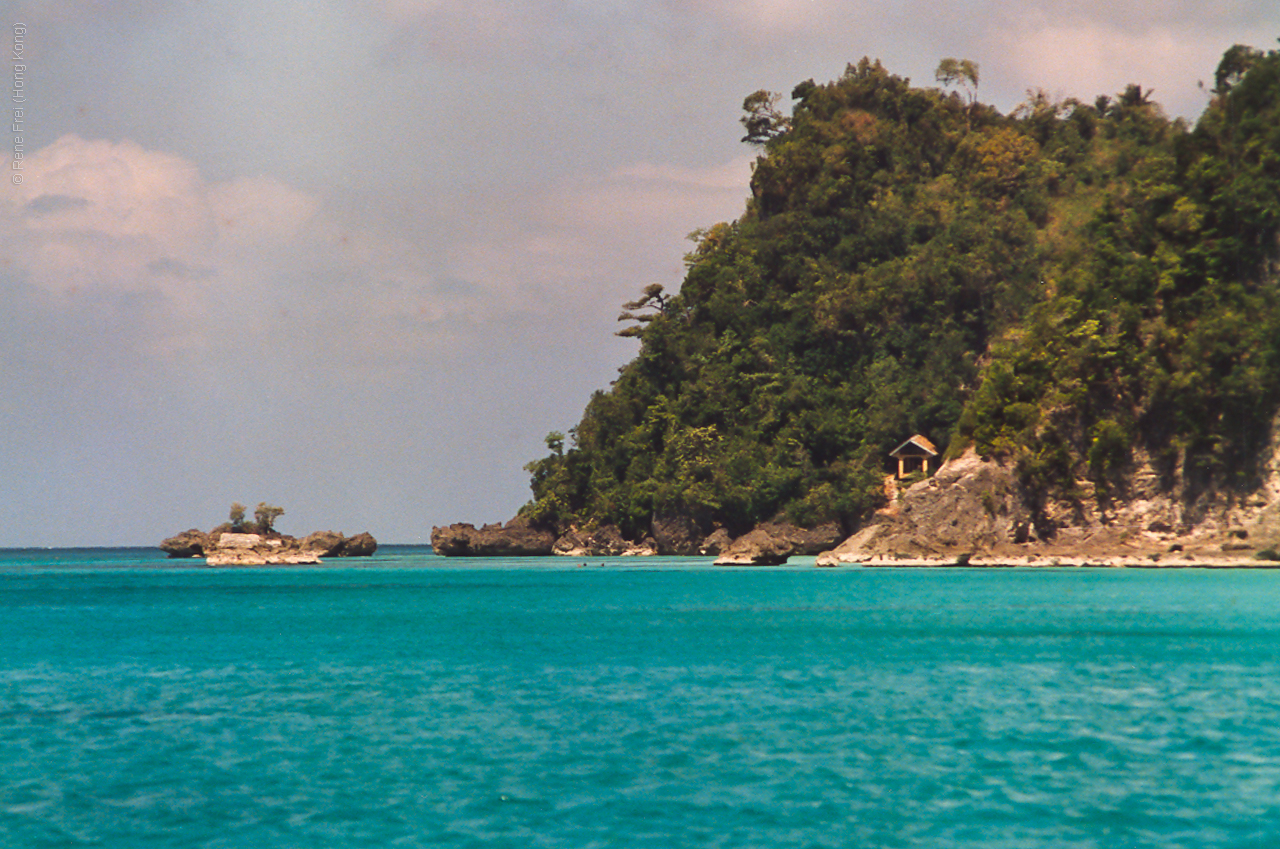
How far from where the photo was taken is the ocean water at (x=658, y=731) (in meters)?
13.9

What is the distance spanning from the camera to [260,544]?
365 feet

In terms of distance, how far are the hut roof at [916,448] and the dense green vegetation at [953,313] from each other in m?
1.88

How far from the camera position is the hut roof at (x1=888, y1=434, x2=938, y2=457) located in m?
90.8

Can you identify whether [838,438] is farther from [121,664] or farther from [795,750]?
[795,750]

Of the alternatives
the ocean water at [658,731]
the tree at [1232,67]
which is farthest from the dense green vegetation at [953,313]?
the ocean water at [658,731]

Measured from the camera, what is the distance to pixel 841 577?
69375 millimetres

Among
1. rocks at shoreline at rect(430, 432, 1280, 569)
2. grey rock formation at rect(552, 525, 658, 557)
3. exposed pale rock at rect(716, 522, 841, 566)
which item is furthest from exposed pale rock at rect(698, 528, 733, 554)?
grey rock formation at rect(552, 525, 658, 557)

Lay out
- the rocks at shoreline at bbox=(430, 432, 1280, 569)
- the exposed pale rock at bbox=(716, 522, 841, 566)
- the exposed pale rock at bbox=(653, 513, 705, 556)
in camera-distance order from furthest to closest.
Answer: the exposed pale rock at bbox=(653, 513, 705, 556)
the exposed pale rock at bbox=(716, 522, 841, 566)
the rocks at shoreline at bbox=(430, 432, 1280, 569)

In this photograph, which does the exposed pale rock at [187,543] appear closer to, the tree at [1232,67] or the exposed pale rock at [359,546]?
the exposed pale rock at [359,546]

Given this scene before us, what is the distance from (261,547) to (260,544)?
541 mm

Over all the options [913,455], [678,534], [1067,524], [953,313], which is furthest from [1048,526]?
[678,534]

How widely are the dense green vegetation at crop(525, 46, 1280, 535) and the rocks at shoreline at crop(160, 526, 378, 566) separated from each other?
22943 millimetres

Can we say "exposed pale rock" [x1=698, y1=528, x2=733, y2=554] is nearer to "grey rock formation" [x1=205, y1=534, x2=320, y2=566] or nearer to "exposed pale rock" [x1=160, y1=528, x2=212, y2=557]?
"grey rock formation" [x1=205, y1=534, x2=320, y2=566]

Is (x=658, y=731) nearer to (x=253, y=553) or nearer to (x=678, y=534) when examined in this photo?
(x=678, y=534)
